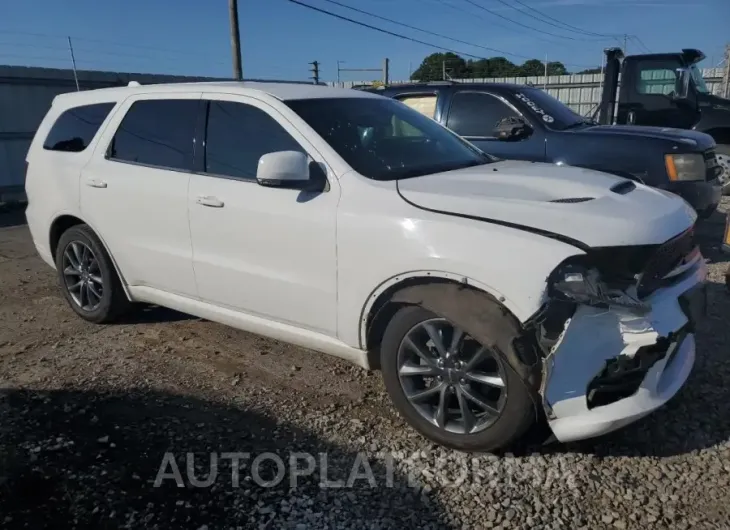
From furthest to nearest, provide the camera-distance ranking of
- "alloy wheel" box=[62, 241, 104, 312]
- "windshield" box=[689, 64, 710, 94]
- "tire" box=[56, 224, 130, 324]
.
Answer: "windshield" box=[689, 64, 710, 94], "alloy wheel" box=[62, 241, 104, 312], "tire" box=[56, 224, 130, 324]

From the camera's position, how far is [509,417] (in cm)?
285

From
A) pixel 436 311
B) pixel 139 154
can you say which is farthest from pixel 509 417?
pixel 139 154

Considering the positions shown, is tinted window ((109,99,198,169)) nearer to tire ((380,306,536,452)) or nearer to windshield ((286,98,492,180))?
windshield ((286,98,492,180))

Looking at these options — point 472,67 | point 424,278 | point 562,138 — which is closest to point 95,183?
point 424,278

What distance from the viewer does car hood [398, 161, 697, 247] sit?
9.02 ft

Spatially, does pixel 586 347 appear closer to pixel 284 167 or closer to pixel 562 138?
pixel 284 167

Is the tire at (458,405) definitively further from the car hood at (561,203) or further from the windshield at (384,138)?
the windshield at (384,138)

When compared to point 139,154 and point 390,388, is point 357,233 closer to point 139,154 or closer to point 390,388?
point 390,388

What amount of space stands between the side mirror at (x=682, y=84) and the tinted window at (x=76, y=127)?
8.83m

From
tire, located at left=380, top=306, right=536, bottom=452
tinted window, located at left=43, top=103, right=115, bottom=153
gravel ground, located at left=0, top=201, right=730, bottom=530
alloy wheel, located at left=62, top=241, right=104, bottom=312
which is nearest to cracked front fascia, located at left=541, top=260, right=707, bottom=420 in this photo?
tire, located at left=380, top=306, right=536, bottom=452

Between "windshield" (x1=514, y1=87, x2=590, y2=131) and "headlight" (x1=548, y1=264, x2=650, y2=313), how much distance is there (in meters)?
4.35

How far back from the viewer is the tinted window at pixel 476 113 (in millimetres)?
6926

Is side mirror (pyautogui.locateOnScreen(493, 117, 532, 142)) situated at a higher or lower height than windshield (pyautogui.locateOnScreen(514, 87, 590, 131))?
lower

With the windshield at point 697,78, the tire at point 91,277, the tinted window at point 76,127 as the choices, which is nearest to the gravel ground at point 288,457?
the tire at point 91,277
